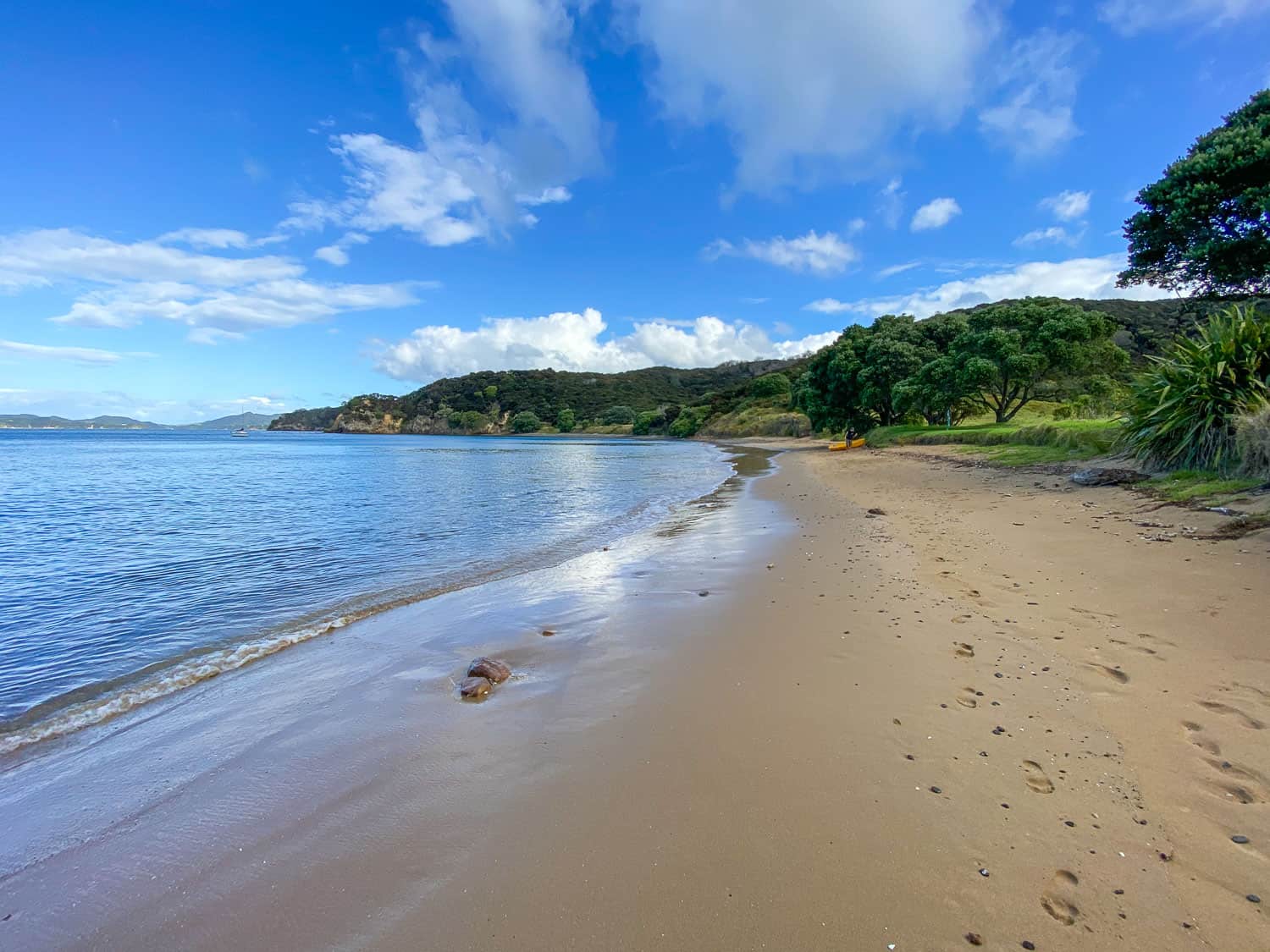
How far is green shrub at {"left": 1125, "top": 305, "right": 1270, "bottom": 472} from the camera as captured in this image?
10.8 meters

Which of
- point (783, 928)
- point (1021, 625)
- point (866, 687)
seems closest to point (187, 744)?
point (783, 928)

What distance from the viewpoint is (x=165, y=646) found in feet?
21.5

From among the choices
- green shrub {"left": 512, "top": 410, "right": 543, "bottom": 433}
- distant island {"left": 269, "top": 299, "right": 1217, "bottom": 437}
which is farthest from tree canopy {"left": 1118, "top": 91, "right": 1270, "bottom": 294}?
green shrub {"left": 512, "top": 410, "right": 543, "bottom": 433}

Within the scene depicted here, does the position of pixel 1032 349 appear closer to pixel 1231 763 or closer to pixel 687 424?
pixel 1231 763

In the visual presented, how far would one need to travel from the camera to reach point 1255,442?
966 centimetres

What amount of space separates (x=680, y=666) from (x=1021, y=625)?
339cm

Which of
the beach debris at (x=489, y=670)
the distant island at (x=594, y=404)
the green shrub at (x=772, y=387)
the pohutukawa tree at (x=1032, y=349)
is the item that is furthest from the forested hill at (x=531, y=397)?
the beach debris at (x=489, y=670)

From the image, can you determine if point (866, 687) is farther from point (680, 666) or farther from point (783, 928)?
point (783, 928)

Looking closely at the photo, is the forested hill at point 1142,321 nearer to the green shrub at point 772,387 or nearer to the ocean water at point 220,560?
the green shrub at point 772,387

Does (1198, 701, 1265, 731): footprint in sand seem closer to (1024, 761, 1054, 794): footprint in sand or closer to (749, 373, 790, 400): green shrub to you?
(1024, 761, 1054, 794): footprint in sand

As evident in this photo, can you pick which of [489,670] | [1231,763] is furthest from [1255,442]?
[489,670]

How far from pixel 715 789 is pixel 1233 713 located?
3426 millimetres

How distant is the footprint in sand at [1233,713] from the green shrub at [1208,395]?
377 inches

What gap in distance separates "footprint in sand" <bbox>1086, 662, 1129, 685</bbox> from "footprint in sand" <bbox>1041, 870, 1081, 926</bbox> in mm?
2484
